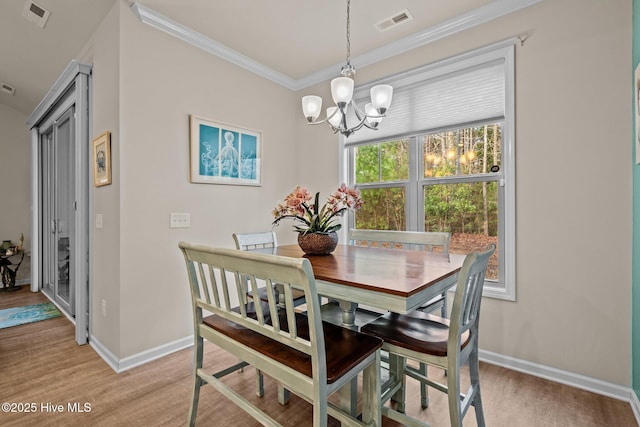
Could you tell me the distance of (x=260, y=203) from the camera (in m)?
3.30

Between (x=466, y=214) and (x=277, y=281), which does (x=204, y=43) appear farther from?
(x=466, y=214)

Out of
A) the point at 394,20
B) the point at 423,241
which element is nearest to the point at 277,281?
the point at 423,241

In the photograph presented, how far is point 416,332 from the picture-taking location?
1.46m

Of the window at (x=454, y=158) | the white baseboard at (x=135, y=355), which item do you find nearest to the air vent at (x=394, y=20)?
the window at (x=454, y=158)

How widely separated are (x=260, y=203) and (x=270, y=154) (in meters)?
0.58

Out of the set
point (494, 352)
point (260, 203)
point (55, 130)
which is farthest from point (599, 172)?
point (55, 130)

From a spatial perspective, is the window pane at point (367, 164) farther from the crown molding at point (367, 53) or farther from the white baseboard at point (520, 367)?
the white baseboard at point (520, 367)

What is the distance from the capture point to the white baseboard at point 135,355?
222 cm

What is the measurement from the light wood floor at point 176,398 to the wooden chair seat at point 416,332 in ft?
1.93

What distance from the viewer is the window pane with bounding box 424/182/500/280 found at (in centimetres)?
243

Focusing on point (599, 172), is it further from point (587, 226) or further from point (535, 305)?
point (535, 305)

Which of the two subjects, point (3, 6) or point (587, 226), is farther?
point (3, 6)

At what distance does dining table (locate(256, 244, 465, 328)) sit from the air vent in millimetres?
1867

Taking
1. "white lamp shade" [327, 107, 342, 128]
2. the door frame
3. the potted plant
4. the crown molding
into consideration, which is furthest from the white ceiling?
the potted plant
